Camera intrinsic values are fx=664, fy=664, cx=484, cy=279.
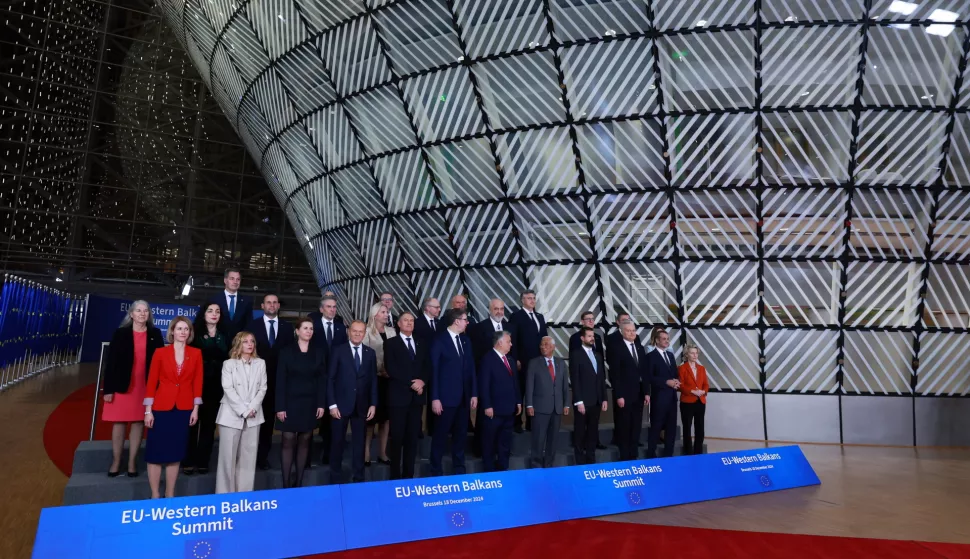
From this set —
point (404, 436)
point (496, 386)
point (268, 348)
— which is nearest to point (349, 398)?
point (404, 436)

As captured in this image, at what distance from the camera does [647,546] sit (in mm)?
6020

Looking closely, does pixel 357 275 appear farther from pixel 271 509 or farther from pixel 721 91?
pixel 271 509

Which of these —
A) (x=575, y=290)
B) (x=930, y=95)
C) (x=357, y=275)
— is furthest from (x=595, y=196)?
(x=357, y=275)

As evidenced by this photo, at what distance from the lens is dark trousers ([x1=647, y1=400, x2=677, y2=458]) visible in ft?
33.5

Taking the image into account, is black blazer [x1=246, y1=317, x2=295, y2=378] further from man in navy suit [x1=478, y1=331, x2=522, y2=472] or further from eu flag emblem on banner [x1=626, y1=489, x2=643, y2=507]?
eu flag emblem on banner [x1=626, y1=489, x2=643, y2=507]

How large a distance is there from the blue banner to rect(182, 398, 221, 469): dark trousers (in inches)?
82.9

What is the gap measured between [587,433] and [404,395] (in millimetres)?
3176

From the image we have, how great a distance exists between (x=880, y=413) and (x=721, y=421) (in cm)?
337

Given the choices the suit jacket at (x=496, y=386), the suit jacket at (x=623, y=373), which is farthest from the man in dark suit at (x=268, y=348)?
the suit jacket at (x=623, y=373)

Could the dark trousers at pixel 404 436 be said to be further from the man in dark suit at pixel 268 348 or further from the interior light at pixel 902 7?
the interior light at pixel 902 7

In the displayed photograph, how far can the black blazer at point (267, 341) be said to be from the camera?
7648 millimetres

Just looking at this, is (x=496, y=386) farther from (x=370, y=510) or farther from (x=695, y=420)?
(x=695, y=420)

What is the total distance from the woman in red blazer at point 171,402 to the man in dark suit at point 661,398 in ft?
21.4

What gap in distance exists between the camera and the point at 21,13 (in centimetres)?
3603
